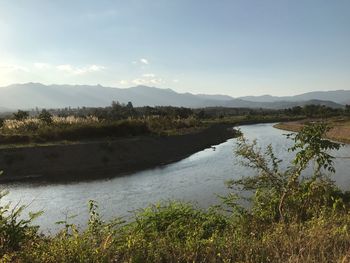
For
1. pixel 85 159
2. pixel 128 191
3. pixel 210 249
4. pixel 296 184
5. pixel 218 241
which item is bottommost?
pixel 128 191

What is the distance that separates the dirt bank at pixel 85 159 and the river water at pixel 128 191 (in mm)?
2435

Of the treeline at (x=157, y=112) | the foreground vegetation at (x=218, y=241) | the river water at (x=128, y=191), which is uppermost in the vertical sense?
the treeline at (x=157, y=112)

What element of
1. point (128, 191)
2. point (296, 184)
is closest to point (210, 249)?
point (296, 184)

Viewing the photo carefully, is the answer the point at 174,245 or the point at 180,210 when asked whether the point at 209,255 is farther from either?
the point at 180,210

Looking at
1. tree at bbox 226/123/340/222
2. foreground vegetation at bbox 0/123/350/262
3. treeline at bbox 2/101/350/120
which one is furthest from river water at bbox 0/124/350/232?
treeline at bbox 2/101/350/120

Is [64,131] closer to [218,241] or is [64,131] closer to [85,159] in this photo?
[85,159]

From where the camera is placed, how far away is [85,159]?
102ft

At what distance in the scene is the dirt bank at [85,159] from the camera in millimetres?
28000

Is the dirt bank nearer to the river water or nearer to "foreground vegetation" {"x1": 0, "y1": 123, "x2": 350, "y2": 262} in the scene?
the river water

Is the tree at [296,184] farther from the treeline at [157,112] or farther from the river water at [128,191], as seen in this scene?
the treeline at [157,112]

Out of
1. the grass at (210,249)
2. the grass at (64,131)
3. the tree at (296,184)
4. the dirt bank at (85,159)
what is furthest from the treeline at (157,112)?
the grass at (210,249)

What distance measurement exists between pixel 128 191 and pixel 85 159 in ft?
34.5

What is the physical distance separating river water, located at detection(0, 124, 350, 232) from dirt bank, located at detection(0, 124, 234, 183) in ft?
7.99

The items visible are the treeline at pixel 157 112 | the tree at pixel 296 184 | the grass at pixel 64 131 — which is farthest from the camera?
the treeline at pixel 157 112
